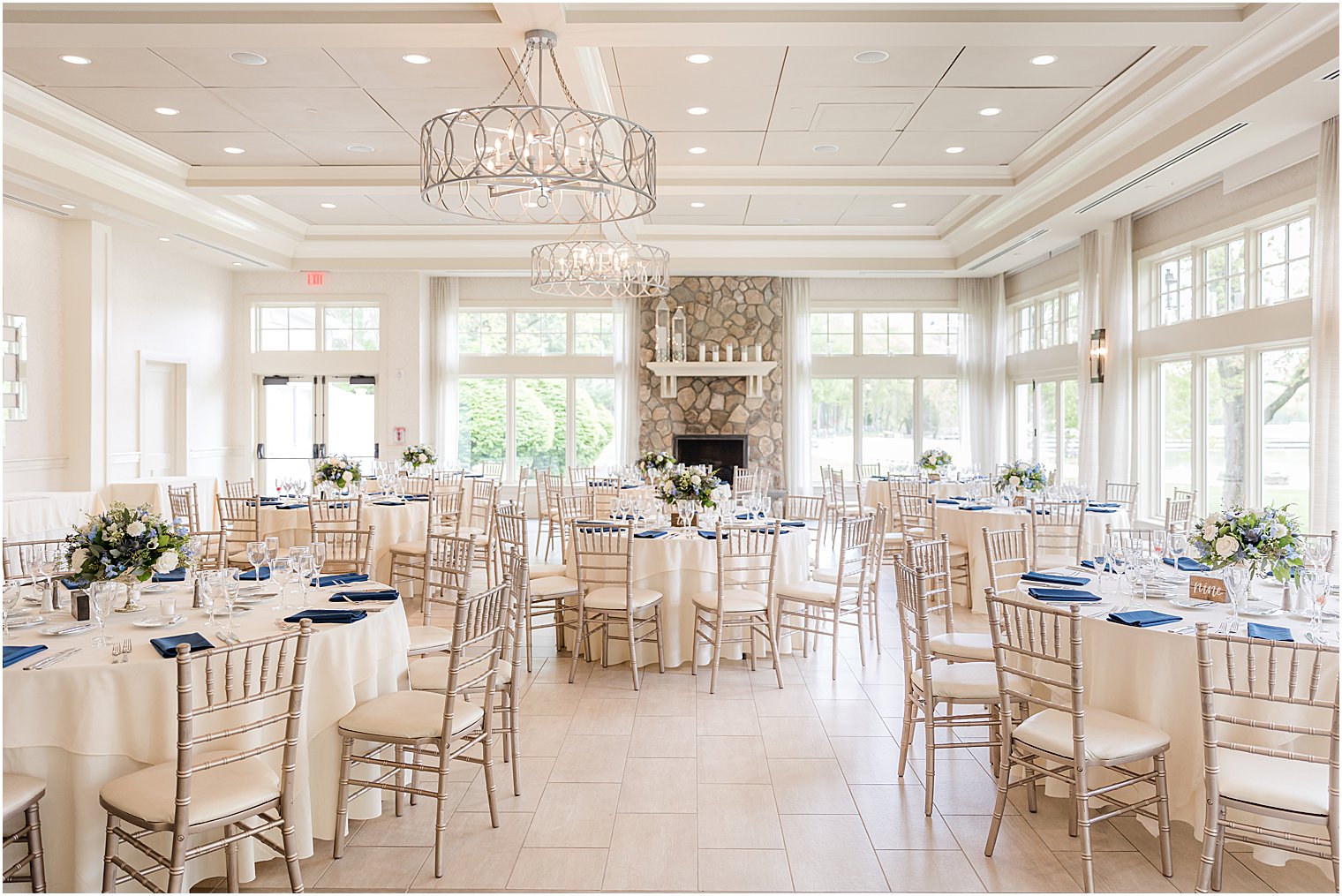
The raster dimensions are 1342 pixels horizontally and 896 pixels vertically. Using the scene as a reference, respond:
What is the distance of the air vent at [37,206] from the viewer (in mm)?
8316

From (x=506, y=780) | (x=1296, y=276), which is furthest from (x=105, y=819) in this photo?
(x=1296, y=276)

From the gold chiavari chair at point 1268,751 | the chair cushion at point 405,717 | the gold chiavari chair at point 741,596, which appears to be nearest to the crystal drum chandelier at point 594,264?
the gold chiavari chair at point 741,596

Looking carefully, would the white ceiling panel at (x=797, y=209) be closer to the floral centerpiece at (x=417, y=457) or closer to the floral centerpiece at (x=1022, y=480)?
the floral centerpiece at (x=1022, y=480)

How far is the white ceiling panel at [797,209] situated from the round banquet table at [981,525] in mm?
4100

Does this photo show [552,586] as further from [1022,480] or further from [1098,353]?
[1098,353]

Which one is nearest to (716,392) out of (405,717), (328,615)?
(328,615)

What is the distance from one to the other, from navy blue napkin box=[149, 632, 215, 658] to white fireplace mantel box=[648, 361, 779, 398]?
10.2 meters

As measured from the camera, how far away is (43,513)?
312 inches

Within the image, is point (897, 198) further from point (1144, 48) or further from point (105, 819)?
point (105, 819)

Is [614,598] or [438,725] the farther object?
[614,598]

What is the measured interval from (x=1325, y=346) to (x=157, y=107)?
9.55 metres

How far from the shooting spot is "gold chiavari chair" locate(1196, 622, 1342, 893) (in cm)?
265

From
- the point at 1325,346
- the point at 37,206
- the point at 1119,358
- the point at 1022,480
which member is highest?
the point at 37,206

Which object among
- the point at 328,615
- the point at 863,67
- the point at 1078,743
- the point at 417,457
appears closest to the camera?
the point at 1078,743
